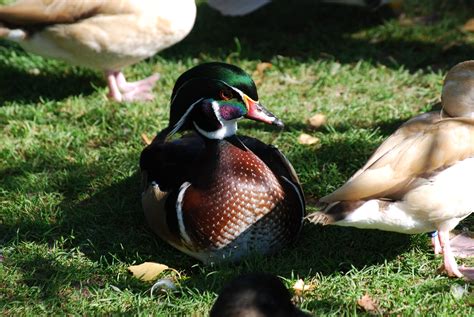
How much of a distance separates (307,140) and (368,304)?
1857 millimetres

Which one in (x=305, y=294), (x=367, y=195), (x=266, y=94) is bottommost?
(x=266, y=94)

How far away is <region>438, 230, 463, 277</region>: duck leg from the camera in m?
4.02

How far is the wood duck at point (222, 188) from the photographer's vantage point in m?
4.23

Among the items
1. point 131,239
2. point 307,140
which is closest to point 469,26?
point 307,140

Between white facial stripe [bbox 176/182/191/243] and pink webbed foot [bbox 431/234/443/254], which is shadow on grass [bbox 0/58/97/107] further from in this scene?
pink webbed foot [bbox 431/234/443/254]

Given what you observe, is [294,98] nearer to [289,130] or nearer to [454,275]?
[289,130]

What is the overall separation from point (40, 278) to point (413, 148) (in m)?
1.97

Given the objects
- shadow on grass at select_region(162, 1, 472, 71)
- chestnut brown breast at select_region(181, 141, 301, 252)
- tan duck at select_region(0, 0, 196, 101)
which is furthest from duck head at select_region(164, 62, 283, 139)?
shadow on grass at select_region(162, 1, 472, 71)

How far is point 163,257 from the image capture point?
179 inches

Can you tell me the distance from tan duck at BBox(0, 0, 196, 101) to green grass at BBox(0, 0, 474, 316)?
1.28 feet

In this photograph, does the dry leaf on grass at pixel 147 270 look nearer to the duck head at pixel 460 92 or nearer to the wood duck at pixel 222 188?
the wood duck at pixel 222 188

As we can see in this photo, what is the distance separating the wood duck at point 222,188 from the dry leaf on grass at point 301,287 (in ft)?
1.15

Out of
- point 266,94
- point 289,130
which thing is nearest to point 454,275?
point 289,130

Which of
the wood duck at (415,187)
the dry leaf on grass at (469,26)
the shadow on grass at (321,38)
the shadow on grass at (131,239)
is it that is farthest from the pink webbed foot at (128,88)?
the wood duck at (415,187)
